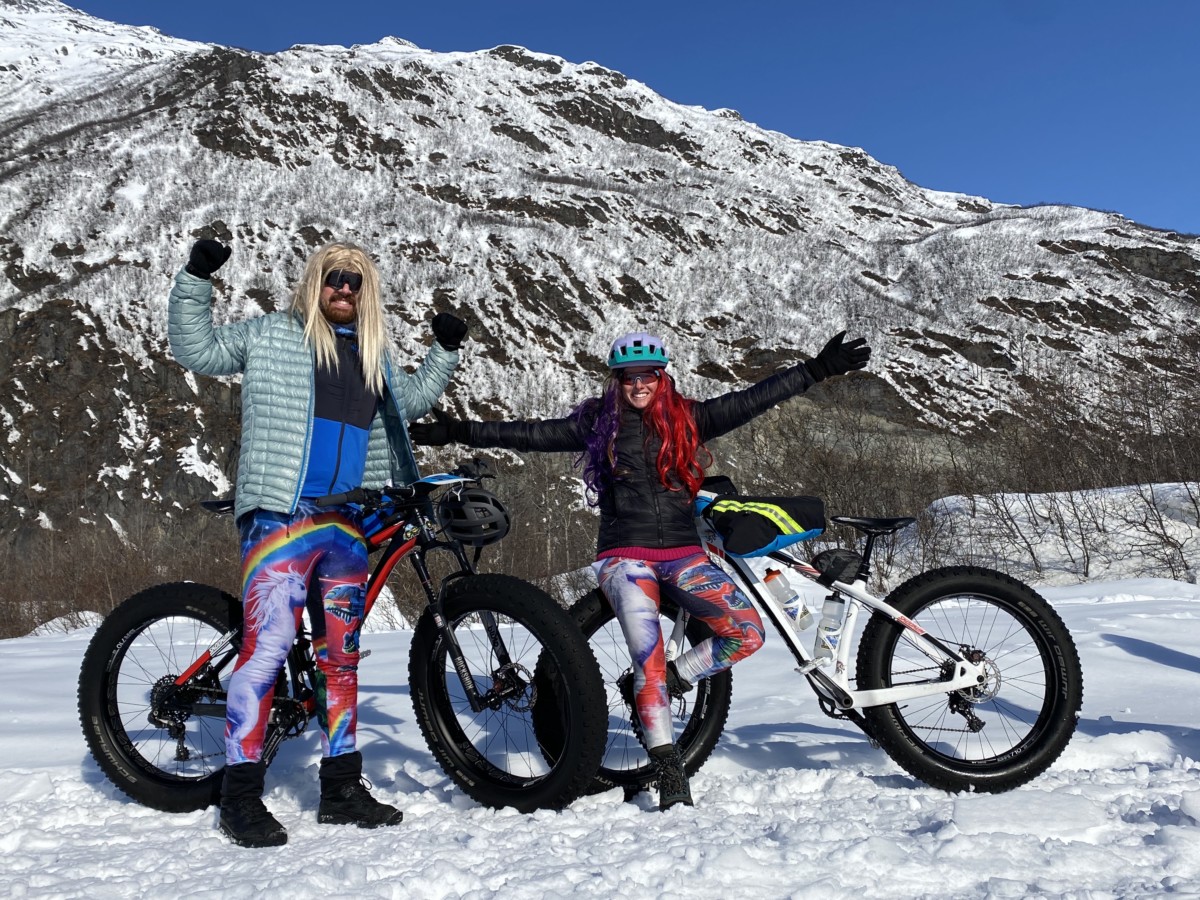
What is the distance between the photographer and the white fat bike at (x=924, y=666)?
3.30 metres

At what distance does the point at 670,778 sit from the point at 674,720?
684 mm

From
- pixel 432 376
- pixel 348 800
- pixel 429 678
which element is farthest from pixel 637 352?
pixel 348 800

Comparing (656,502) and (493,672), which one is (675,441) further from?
(493,672)

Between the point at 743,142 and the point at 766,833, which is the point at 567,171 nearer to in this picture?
the point at 743,142

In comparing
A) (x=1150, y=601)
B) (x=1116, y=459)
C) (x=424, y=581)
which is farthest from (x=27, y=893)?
(x=1116, y=459)

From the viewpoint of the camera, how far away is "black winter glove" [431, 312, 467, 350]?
374 cm

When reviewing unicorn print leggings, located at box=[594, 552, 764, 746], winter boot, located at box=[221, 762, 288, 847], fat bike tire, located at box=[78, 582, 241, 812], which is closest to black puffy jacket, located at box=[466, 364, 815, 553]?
unicorn print leggings, located at box=[594, 552, 764, 746]

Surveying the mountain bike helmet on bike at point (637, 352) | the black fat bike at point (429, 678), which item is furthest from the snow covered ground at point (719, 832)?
the mountain bike helmet on bike at point (637, 352)

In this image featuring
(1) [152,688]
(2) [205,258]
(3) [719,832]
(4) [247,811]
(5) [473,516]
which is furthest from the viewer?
(1) [152,688]

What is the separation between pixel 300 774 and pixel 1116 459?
13.1 metres

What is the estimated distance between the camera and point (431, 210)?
48.9 meters

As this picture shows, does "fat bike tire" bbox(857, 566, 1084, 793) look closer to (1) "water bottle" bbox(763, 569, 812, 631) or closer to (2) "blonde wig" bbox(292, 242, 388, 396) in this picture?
(1) "water bottle" bbox(763, 569, 812, 631)

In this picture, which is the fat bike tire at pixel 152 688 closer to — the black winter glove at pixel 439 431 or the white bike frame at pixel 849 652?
the black winter glove at pixel 439 431

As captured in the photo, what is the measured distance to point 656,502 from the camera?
352 centimetres
